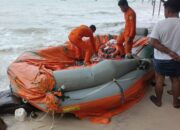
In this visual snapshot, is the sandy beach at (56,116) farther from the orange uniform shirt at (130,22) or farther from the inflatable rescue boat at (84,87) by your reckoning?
the orange uniform shirt at (130,22)

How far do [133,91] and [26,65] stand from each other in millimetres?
1635

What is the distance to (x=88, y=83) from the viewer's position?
4301mm

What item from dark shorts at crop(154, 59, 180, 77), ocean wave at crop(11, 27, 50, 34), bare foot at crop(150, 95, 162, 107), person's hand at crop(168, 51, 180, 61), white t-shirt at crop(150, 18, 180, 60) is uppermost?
white t-shirt at crop(150, 18, 180, 60)

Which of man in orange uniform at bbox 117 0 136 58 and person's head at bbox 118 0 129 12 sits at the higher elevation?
person's head at bbox 118 0 129 12

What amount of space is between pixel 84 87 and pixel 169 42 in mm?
1239

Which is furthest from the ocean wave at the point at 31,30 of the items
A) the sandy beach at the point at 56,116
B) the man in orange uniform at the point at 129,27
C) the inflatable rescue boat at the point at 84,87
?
the inflatable rescue boat at the point at 84,87

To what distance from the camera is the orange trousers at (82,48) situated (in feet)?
19.3

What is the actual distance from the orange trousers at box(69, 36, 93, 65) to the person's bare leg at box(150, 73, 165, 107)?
5.57ft

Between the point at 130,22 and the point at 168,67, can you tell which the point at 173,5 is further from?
the point at 130,22

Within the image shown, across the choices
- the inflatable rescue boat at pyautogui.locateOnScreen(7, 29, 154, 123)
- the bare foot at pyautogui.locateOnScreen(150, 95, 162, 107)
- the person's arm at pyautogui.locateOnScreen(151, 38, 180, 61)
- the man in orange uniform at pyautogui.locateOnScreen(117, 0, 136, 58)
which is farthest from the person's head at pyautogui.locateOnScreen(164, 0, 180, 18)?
the man in orange uniform at pyautogui.locateOnScreen(117, 0, 136, 58)

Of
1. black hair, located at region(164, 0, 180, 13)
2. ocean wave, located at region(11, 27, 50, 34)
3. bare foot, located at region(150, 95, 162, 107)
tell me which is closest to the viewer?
black hair, located at region(164, 0, 180, 13)

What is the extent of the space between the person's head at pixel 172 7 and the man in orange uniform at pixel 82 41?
2.21 m

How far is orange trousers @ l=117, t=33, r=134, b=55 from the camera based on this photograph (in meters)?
5.87

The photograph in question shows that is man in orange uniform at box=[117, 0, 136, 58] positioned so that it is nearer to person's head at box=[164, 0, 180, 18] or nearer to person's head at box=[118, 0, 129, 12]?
person's head at box=[118, 0, 129, 12]
